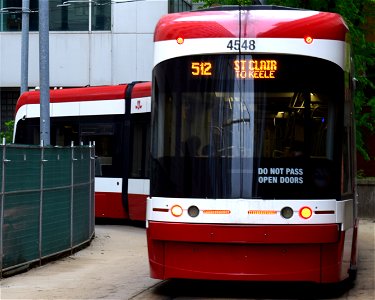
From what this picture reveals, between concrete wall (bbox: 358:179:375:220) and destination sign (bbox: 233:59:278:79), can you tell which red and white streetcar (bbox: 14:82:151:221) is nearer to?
concrete wall (bbox: 358:179:375:220)

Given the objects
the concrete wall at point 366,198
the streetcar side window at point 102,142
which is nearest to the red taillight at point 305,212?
the streetcar side window at point 102,142

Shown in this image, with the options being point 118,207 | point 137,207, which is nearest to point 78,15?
point 118,207

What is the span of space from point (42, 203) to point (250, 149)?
565 cm

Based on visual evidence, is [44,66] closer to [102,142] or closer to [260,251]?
[102,142]

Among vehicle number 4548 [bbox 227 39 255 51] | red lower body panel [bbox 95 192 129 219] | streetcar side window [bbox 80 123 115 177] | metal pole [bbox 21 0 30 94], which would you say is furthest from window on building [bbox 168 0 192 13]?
vehicle number 4548 [bbox 227 39 255 51]

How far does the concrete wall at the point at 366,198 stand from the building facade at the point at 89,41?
12187 mm

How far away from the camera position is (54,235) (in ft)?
52.0

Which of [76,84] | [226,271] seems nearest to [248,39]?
[226,271]

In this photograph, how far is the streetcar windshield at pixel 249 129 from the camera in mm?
10656

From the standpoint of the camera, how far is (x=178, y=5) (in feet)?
125

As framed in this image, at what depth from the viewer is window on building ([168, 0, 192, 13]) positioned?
36453 millimetres

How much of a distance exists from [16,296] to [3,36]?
27157 mm

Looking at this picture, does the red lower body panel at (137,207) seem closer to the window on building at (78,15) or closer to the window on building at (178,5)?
the window on building at (178,5)

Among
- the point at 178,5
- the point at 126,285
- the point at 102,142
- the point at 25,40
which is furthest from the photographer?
the point at 178,5
